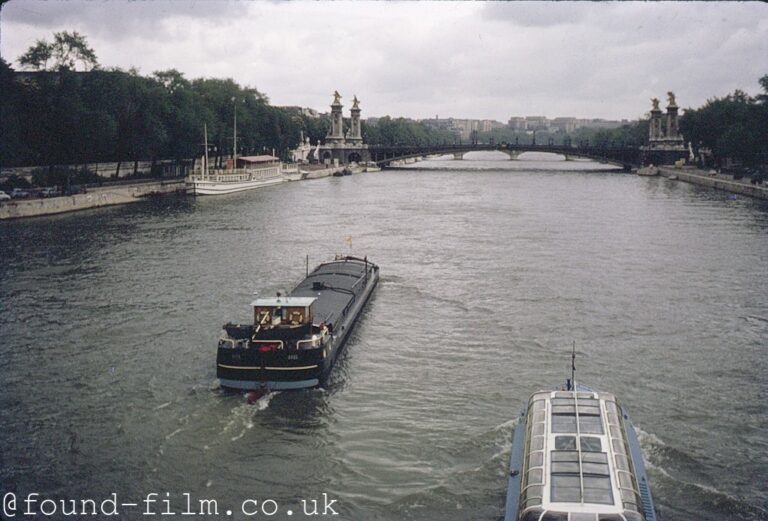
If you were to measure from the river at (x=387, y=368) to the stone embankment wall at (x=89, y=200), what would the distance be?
6525 mm

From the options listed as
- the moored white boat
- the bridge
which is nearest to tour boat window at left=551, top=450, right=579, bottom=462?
the moored white boat

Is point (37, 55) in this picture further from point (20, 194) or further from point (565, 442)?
point (565, 442)

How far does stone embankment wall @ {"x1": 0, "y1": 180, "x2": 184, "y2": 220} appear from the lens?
53.4m

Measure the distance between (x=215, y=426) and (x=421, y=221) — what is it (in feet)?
134

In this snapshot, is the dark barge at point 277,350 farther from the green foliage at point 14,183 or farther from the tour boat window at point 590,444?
the green foliage at point 14,183

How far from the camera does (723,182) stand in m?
85.5

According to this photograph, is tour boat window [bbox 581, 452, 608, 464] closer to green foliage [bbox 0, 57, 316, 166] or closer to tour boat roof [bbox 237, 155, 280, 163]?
green foliage [bbox 0, 57, 316, 166]

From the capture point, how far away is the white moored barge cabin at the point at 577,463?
454 inches

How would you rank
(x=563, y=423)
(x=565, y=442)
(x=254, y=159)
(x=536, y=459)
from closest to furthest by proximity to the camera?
(x=536, y=459)
(x=565, y=442)
(x=563, y=423)
(x=254, y=159)

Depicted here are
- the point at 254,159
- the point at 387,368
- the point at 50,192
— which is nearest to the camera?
the point at 387,368

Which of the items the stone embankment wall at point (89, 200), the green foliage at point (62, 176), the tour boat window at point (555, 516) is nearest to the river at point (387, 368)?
the tour boat window at point (555, 516)

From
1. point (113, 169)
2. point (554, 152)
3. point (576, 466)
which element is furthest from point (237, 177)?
point (576, 466)

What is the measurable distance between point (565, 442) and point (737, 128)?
89152 mm

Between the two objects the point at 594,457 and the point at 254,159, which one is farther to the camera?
the point at 254,159
